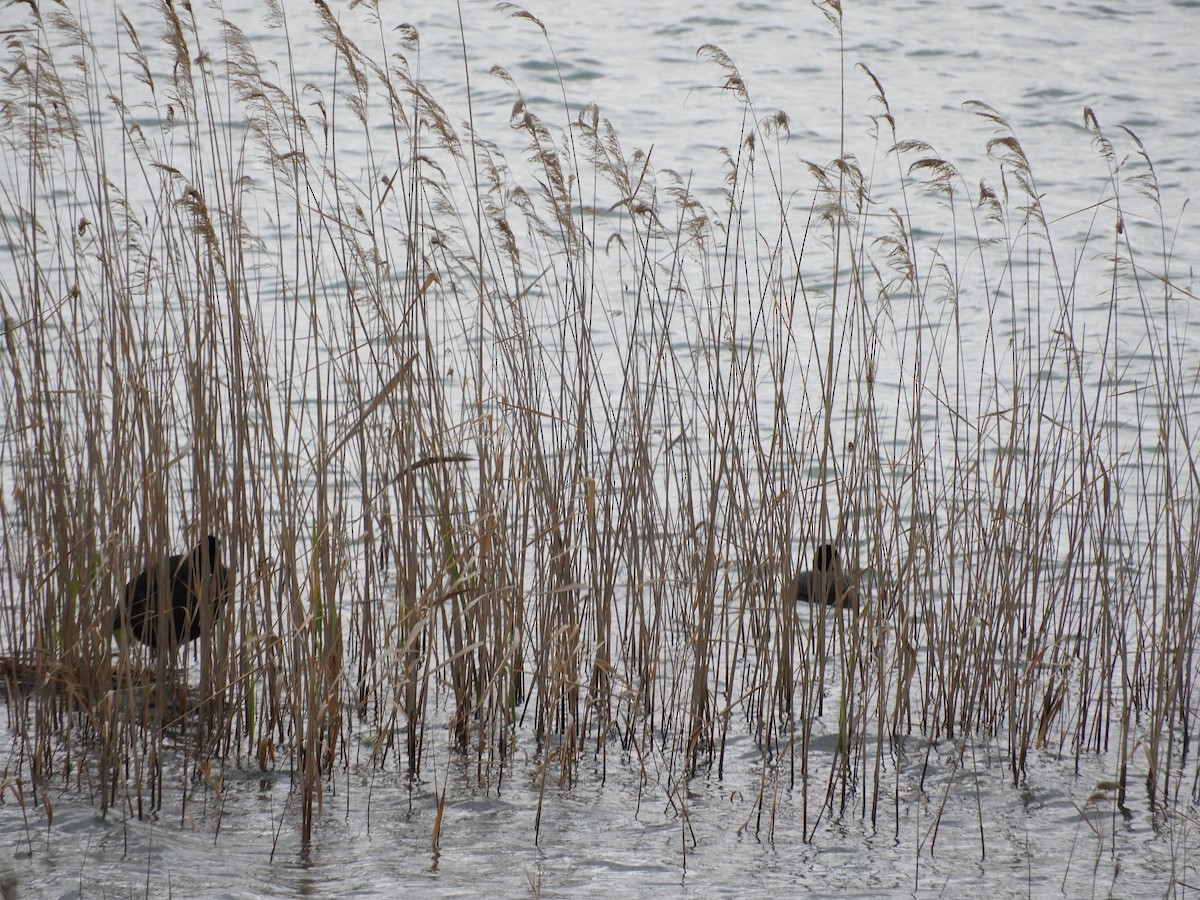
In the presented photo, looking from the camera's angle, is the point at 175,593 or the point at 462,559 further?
the point at 175,593

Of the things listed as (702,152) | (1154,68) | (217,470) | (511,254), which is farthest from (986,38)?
(217,470)

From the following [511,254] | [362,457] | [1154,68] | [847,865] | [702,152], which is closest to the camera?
[847,865]

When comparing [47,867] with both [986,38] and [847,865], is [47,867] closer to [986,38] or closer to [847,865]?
[847,865]

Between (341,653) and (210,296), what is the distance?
0.71 m

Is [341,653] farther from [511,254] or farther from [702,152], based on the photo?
[702,152]

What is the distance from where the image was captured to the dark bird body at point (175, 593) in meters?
2.13

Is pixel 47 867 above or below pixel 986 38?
below

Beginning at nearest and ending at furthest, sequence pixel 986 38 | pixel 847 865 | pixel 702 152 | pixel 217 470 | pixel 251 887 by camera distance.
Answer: pixel 251 887 < pixel 847 865 < pixel 217 470 < pixel 702 152 < pixel 986 38

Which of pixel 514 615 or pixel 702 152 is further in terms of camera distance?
pixel 702 152

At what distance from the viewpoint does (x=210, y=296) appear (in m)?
2.33

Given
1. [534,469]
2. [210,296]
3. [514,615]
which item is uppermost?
[210,296]

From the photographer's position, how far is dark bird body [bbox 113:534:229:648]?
2.13m

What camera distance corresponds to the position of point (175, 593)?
8.61ft

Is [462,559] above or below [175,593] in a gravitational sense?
above
